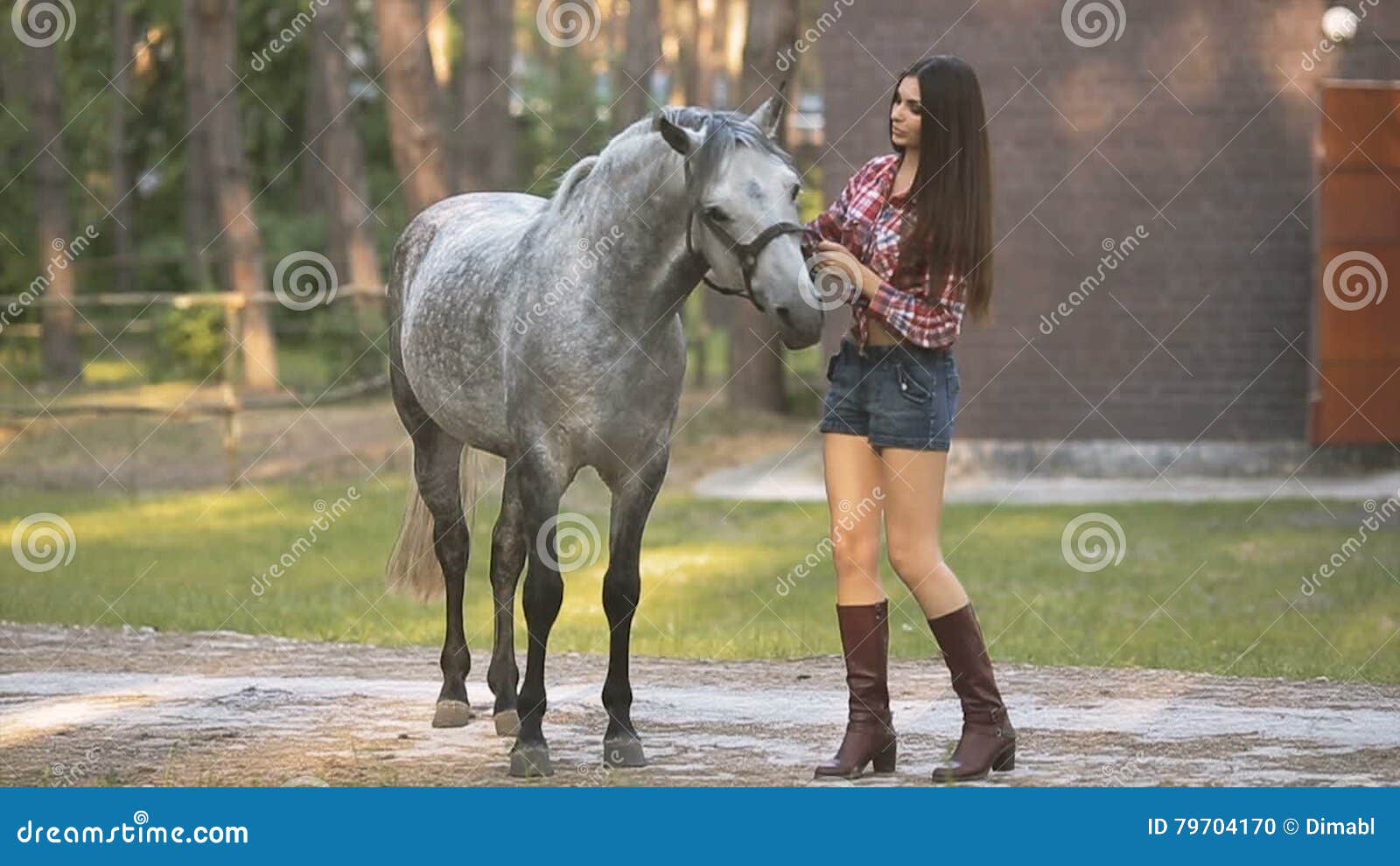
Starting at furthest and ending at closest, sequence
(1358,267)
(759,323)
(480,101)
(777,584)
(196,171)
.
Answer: (196,171) → (759,323) → (480,101) → (1358,267) → (777,584)

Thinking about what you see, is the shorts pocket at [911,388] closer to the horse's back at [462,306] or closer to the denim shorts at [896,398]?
the denim shorts at [896,398]

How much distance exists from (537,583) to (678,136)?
1.50 meters

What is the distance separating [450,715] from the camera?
774 centimetres

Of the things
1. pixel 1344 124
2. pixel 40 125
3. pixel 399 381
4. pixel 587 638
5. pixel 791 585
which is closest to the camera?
pixel 399 381

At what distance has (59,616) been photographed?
37.3 feet

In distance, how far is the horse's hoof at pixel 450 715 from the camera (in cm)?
772

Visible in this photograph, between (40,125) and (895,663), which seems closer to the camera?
(895,663)

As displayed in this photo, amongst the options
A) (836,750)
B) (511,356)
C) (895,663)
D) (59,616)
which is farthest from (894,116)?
(59,616)

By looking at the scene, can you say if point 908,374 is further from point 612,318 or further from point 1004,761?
point 1004,761

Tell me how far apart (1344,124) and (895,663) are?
332 inches

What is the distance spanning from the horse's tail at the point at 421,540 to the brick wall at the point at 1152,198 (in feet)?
29.7

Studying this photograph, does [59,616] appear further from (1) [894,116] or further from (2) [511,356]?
(1) [894,116]

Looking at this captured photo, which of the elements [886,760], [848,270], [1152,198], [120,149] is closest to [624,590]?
[886,760]

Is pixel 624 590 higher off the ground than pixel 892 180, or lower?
lower
